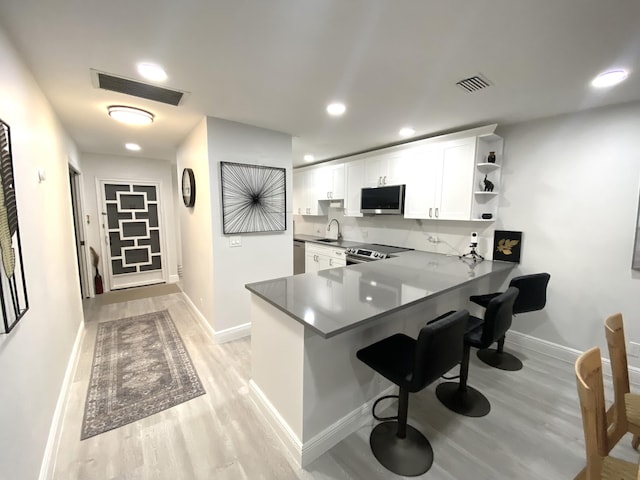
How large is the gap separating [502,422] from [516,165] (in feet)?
8.37

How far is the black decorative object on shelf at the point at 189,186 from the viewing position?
3.35m

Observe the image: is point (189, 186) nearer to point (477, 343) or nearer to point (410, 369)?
point (410, 369)

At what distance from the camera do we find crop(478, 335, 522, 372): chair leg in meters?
2.65

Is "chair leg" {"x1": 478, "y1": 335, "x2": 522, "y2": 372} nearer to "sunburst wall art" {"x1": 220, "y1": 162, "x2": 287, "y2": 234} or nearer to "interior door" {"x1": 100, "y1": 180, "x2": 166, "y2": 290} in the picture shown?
"sunburst wall art" {"x1": 220, "y1": 162, "x2": 287, "y2": 234}

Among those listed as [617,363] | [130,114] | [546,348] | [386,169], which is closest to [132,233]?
[130,114]

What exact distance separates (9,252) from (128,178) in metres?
4.67

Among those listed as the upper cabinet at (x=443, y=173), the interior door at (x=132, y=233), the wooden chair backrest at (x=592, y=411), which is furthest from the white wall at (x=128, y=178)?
the wooden chair backrest at (x=592, y=411)

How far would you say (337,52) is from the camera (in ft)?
5.37

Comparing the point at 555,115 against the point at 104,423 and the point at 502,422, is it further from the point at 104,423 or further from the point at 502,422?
the point at 104,423

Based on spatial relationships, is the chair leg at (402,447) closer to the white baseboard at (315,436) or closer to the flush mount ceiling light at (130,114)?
the white baseboard at (315,436)

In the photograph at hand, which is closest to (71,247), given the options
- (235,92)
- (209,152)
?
(209,152)

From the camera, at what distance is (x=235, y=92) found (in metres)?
2.21

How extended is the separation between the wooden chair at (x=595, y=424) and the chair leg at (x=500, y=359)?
1.56 meters

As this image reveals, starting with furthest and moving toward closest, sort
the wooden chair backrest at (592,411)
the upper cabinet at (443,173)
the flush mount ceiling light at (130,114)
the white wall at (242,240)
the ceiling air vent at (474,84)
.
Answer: the upper cabinet at (443,173) < the white wall at (242,240) < the flush mount ceiling light at (130,114) < the ceiling air vent at (474,84) < the wooden chair backrest at (592,411)
